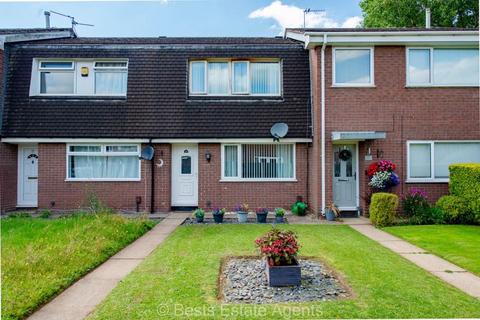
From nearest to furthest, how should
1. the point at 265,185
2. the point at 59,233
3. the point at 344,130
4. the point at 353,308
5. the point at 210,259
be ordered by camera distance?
the point at 353,308 < the point at 210,259 < the point at 59,233 < the point at 344,130 < the point at 265,185

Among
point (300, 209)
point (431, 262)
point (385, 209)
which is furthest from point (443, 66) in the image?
point (431, 262)

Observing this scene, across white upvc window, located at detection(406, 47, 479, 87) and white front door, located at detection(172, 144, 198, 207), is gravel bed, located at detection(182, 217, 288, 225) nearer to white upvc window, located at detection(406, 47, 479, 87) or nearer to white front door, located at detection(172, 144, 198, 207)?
white front door, located at detection(172, 144, 198, 207)

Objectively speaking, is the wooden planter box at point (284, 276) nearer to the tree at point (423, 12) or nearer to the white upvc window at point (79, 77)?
the white upvc window at point (79, 77)

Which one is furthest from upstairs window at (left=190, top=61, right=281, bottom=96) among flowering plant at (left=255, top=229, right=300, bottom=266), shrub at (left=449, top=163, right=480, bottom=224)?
flowering plant at (left=255, top=229, right=300, bottom=266)

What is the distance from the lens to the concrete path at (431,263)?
582 cm

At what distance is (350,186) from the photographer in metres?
12.8

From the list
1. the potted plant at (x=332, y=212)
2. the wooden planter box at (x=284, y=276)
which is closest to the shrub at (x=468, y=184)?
the potted plant at (x=332, y=212)

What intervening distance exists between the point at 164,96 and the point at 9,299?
9845 mm

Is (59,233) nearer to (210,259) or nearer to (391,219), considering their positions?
(210,259)

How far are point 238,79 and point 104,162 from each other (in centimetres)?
580

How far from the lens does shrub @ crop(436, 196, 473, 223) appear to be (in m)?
10.9

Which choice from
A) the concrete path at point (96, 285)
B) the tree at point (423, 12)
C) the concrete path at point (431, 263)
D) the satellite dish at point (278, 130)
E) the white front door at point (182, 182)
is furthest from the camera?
the tree at point (423, 12)

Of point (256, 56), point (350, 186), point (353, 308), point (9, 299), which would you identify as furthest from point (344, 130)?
point (9, 299)

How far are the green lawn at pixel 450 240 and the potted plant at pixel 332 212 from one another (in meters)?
1.86
